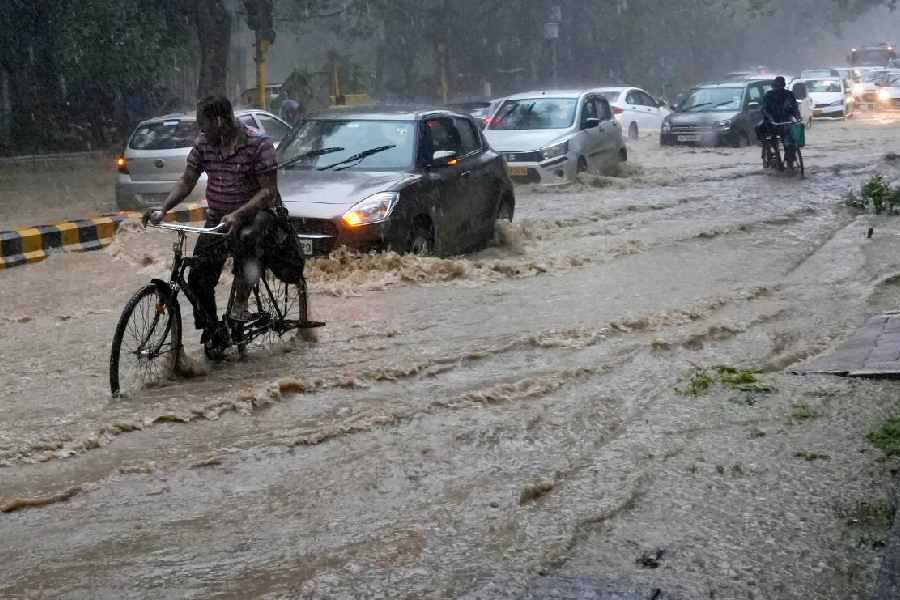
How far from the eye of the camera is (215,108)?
766cm

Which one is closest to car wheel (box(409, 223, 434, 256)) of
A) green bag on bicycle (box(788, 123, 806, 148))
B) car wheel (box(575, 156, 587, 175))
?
car wheel (box(575, 156, 587, 175))

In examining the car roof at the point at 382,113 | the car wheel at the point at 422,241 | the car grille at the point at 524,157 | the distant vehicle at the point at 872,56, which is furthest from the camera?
the distant vehicle at the point at 872,56

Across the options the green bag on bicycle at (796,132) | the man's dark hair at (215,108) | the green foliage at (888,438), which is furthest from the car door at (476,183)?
the green bag on bicycle at (796,132)

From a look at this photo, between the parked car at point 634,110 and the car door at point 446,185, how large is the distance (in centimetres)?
1899

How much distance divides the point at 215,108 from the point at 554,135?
12.5 m

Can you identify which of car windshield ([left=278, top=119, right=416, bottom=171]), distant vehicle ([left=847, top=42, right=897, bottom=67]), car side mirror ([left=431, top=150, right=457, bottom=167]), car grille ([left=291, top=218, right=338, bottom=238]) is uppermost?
distant vehicle ([left=847, top=42, right=897, bottom=67])

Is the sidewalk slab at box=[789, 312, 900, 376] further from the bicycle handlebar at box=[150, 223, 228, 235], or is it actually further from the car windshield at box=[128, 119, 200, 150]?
the car windshield at box=[128, 119, 200, 150]

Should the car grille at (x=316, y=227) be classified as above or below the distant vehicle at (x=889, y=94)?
below

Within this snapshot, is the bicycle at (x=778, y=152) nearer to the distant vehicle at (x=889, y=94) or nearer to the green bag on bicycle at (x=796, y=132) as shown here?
the green bag on bicycle at (x=796, y=132)

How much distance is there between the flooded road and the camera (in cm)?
488

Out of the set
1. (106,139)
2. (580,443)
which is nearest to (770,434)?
(580,443)

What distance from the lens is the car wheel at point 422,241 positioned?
11.5m

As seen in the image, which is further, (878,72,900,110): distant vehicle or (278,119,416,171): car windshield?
(878,72,900,110): distant vehicle

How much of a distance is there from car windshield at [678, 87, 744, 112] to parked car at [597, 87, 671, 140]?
85.1 inches
